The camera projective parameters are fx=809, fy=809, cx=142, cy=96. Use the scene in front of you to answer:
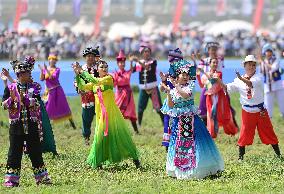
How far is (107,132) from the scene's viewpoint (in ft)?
35.1

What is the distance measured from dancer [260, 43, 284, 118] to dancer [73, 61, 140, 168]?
5772mm

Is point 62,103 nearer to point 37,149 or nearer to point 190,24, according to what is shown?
point 37,149

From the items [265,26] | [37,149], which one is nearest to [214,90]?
[37,149]

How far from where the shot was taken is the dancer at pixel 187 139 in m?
9.97

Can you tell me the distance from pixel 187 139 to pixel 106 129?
47.5 inches

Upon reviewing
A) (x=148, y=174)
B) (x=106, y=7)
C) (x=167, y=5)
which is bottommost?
(x=167, y=5)

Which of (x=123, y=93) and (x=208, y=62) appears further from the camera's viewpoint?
(x=123, y=93)

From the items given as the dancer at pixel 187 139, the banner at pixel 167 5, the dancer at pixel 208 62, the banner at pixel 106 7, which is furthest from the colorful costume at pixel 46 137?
the banner at pixel 167 5

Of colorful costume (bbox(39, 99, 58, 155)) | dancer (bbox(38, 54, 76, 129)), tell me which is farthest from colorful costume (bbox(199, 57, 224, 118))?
colorful costume (bbox(39, 99, 58, 155))

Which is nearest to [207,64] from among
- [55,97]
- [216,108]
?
[216,108]

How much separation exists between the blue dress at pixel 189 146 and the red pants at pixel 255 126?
1569 mm

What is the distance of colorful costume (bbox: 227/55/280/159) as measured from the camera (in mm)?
11391

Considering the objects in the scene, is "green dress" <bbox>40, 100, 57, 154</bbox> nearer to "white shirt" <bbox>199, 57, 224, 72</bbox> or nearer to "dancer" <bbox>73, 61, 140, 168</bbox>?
"dancer" <bbox>73, 61, 140, 168</bbox>

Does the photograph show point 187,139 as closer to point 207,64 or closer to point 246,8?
point 207,64
